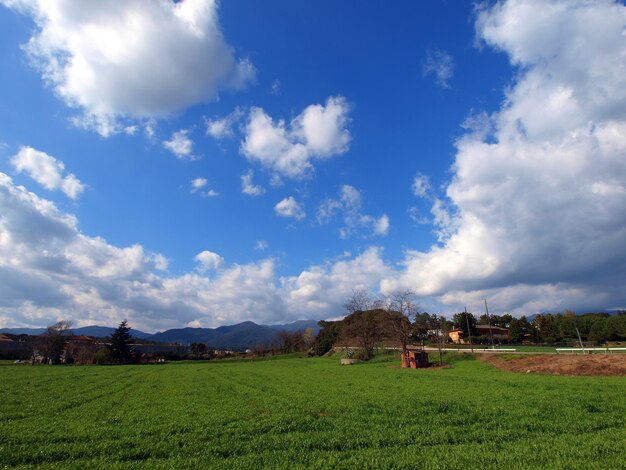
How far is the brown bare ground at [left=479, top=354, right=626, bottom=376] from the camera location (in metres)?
38.6

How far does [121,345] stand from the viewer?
400 ft

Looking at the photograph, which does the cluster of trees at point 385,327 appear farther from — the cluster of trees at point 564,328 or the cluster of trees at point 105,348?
the cluster of trees at point 105,348

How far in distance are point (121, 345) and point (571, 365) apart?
125515 mm

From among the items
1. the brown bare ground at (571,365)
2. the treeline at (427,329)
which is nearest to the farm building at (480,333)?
the treeline at (427,329)

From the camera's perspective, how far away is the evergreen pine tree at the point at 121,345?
119 metres

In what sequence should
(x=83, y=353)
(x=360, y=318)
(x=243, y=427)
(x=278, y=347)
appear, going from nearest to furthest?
(x=243, y=427)
(x=360, y=318)
(x=83, y=353)
(x=278, y=347)

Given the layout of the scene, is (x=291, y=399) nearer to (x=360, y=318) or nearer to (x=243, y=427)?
(x=243, y=427)

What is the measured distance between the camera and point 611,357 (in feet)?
139

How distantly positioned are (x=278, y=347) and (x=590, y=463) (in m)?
182

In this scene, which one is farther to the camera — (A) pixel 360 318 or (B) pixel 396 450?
(A) pixel 360 318

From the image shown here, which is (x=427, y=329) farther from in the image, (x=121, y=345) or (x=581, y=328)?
(x=121, y=345)

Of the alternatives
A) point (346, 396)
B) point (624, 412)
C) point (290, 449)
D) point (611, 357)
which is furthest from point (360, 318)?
point (290, 449)

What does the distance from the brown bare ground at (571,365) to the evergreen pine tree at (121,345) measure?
11428 cm

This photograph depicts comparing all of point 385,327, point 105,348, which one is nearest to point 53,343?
point 105,348
